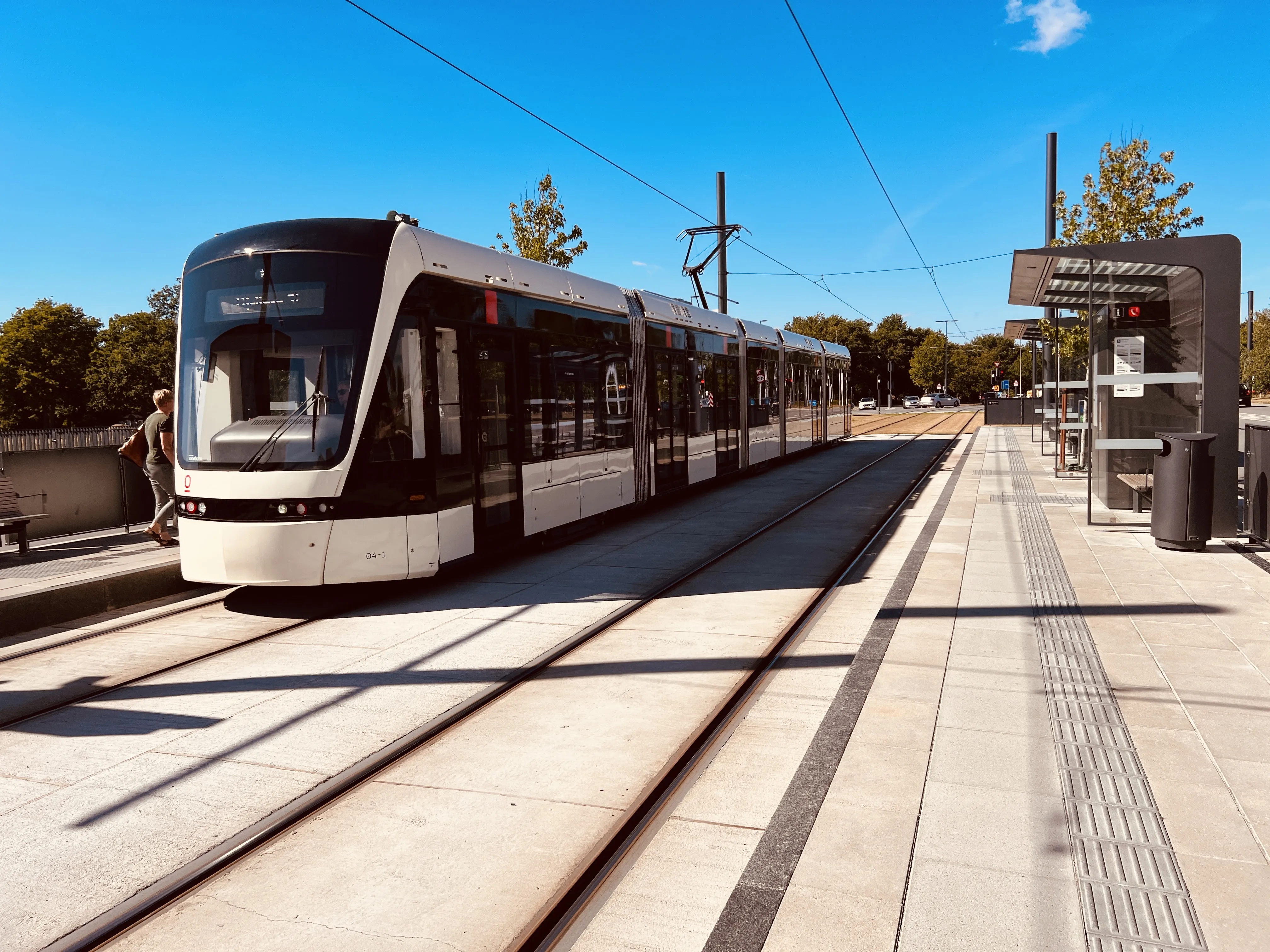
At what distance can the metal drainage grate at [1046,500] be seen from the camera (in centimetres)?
1347

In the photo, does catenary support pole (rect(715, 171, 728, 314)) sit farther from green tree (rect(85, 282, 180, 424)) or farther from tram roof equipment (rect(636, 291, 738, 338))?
green tree (rect(85, 282, 180, 424))

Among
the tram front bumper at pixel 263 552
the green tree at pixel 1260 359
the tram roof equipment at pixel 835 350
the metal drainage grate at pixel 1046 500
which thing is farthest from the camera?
the green tree at pixel 1260 359

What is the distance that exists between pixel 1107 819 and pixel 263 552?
578cm

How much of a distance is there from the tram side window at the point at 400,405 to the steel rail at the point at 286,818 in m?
2.11

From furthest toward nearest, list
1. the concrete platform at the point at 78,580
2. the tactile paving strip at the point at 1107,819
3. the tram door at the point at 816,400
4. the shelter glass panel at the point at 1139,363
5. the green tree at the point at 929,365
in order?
the green tree at the point at 929,365
the tram door at the point at 816,400
the shelter glass panel at the point at 1139,363
the concrete platform at the point at 78,580
the tactile paving strip at the point at 1107,819

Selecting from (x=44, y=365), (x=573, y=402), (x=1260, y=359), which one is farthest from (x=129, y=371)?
(x=1260, y=359)

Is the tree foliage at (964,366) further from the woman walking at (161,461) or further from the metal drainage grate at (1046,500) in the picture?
the woman walking at (161,461)

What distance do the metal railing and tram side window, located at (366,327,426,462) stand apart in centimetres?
615

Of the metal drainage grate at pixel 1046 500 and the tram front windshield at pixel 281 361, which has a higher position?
the tram front windshield at pixel 281 361

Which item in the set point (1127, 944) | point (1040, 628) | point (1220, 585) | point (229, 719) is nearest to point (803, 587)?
point (1040, 628)

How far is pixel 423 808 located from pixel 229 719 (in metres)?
1.70

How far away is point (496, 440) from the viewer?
8695 millimetres

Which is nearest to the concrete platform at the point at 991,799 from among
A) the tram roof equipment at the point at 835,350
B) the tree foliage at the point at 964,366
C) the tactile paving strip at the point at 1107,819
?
the tactile paving strip at the point at 1107,819

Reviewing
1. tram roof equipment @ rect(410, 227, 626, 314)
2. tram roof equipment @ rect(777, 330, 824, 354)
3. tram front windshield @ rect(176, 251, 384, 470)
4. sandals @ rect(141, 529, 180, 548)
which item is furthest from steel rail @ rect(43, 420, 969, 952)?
tram roof equipment @ rect(777, 330, 824, 354)
